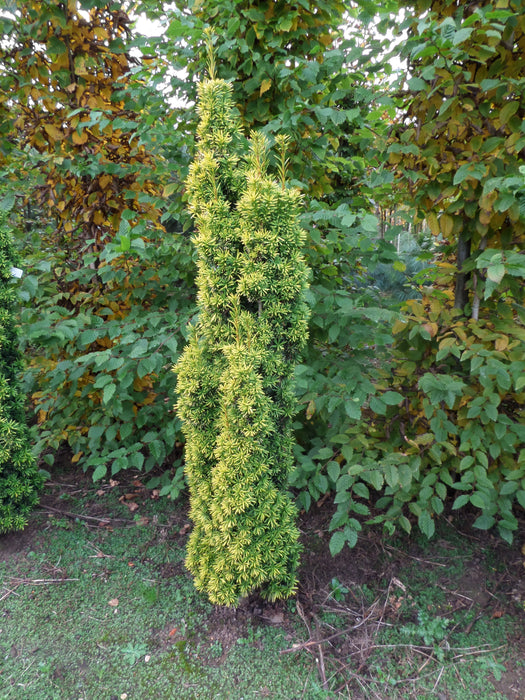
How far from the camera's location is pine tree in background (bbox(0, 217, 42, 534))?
7.79 feet

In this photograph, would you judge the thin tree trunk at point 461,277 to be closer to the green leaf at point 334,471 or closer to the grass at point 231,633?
the green leaf at point 334,471

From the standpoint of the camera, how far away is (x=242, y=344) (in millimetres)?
1669

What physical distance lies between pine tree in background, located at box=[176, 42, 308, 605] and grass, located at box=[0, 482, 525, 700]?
292 millimetres

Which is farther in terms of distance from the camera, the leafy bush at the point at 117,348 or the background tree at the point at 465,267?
the leafy bush at the point at 117,348

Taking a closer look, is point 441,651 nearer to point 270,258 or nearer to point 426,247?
point 270,258

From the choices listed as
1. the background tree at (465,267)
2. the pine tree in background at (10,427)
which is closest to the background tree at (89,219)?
the pine tree in background at (10,427)

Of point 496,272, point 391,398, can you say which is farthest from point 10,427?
point 496,272

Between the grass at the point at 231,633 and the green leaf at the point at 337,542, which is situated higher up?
the green leaf at the point at 337,542

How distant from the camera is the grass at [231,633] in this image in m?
1.76

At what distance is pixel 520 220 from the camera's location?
190cm

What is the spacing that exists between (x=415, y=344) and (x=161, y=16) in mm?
2375

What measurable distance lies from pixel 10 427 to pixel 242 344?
63.2 inches

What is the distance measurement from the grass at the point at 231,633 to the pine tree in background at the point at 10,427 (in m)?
0.26

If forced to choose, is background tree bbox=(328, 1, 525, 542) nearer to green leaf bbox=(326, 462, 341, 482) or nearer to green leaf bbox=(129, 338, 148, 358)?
green leaf bbox=(326, 462, 341, 482)
